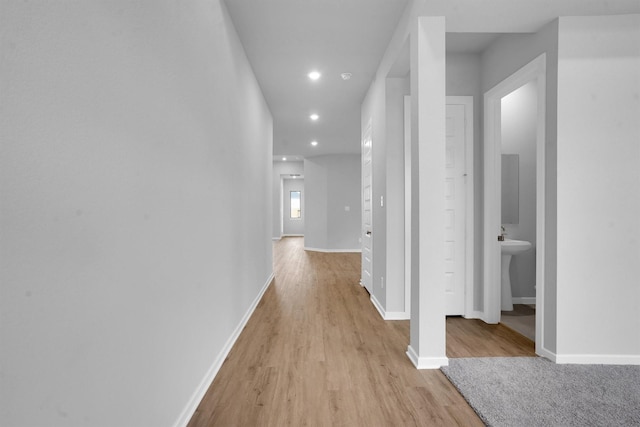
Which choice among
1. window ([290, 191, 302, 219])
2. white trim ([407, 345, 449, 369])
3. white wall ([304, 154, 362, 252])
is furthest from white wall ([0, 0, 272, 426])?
window ([290, 191, 302, 219])

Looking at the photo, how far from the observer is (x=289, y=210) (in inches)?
590

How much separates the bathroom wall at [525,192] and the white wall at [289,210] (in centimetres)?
1103

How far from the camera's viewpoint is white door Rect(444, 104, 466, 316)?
349 centimetres

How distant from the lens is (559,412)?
6.00 ft

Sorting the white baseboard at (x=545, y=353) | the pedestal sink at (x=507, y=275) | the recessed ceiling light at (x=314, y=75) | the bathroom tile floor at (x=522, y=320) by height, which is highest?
the recessed ceiling light at (x=314, y=75)

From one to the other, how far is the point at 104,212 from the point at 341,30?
2733 mm

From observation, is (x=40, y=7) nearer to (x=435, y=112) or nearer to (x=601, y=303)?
(x=435, y=112)

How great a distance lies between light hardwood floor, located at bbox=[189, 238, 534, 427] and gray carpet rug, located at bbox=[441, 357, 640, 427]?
4.8 inches

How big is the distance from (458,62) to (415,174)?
180 centimetres

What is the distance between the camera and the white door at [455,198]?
137 inches

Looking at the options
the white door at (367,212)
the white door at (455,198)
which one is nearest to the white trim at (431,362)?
the white door at (455,198)

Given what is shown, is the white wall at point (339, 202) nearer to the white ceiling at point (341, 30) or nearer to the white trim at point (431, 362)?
the white ceiling at point (341, 30)

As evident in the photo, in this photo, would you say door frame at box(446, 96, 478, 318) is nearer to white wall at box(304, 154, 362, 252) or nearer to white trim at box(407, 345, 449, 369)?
white trim at box(407, 345, 449, 369)

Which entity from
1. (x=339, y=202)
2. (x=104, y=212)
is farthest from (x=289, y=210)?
(x=104, y=212)
